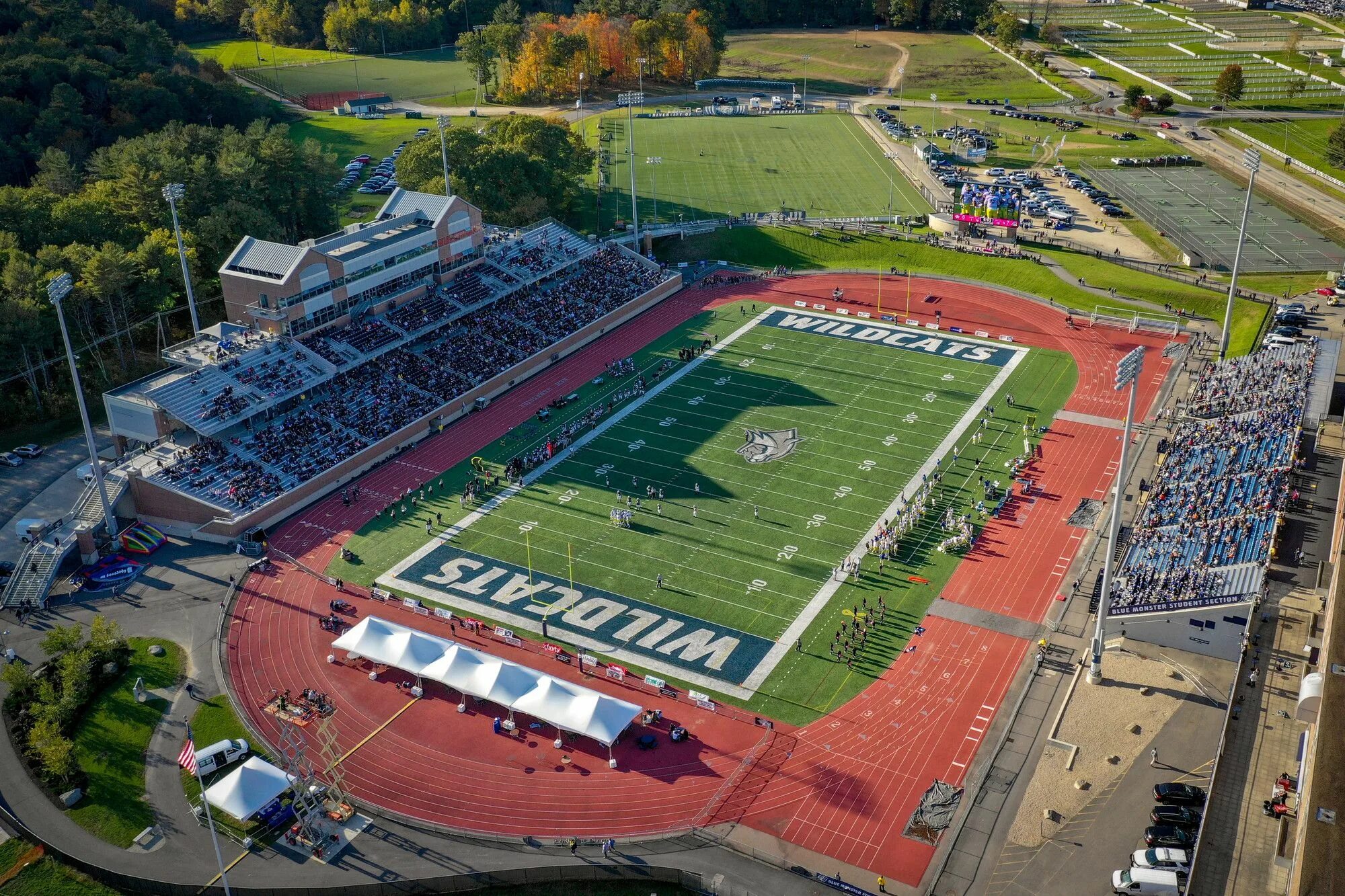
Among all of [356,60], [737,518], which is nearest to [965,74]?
[356,60]

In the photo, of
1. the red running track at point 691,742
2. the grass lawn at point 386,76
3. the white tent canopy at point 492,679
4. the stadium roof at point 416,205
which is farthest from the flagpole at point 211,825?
the grass lawn at point 386,76

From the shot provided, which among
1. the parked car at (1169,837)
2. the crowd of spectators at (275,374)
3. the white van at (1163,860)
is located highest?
the crowd of spectators at (275,374)

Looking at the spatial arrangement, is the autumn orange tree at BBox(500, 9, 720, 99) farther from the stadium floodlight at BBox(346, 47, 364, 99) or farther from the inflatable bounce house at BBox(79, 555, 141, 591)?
the inflatable bounce house at BBox(79, 555, 141, 591)

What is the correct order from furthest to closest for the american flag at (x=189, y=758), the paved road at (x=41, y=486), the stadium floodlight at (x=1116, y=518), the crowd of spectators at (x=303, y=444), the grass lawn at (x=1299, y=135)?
the grass lawn at (x=1299, y=135)
the crowd of spectators at (x=303, y=444)
the paved road at (x=41, y=486)
the stadium floodlight at (x=1116, y=518)
the american flag at (x=189, y=758)

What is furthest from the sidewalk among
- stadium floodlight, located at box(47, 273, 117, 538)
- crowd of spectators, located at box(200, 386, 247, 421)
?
crowd of spectators, located at box(200, 386, 247, 421)

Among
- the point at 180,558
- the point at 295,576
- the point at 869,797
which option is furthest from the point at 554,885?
the point at 180,558

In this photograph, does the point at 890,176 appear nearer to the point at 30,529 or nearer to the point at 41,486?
the point at 41,486

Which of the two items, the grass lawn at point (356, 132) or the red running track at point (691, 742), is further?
the grass lawn at point (356, 132)

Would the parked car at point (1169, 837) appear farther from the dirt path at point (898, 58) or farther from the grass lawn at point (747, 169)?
the dirt path at point (898, 58)
